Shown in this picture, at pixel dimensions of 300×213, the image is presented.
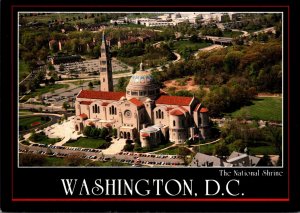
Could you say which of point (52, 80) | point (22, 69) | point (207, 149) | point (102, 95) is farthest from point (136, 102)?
point (22, 69)

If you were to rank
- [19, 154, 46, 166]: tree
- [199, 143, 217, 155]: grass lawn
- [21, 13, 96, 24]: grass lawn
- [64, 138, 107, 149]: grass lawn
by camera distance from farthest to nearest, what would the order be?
[64, 138, 107, 149]: grass lawn < [199, 143, 217, 155]: grass lawn < [21, 13, 96, 24]: grass lawn < [19, 154, 46, 166]: tree

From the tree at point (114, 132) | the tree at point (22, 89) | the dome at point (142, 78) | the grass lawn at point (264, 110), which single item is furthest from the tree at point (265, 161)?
the tree at point (22, 89)

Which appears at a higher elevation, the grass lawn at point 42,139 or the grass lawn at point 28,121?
the grass lawn at point 28,121

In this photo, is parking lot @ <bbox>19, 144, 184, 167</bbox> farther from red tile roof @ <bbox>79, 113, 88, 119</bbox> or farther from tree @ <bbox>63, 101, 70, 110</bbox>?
tree @ <bbox>63, 101, 70, 110</bbox>

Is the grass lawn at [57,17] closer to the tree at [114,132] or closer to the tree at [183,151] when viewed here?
the tree at [114,132]

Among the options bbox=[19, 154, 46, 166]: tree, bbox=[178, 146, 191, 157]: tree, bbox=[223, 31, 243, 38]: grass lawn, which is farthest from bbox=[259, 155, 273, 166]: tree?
bbox=[19, 154, 46, 166]: tree
